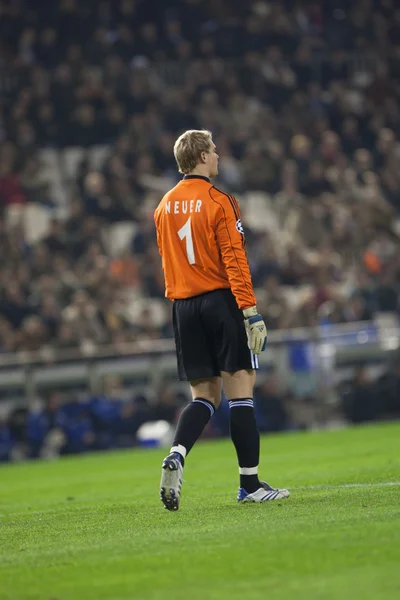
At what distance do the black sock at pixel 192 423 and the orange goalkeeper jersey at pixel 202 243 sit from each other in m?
0.64

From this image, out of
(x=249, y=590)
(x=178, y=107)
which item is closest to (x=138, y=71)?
(x=178, y=107)

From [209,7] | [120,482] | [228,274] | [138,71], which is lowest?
[120,482]

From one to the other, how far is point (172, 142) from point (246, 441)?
587 inches

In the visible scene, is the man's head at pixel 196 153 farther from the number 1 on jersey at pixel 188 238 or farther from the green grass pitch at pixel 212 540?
the green grass pitch at pixel 212 540

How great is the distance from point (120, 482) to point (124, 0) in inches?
633

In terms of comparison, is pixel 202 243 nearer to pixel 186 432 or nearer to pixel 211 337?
pixel 211 337

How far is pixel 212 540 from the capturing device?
517cm

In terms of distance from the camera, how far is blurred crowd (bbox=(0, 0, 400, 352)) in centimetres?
1808

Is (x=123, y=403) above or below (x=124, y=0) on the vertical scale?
below

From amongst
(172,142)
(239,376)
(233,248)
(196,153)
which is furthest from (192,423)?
(172,142)

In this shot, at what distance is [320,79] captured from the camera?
24406 millimetres

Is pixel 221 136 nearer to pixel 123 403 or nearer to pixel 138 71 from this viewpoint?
pixel 138 71

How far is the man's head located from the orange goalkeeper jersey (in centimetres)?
6

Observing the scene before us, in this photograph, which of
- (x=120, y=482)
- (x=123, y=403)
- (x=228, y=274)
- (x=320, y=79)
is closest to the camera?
(x=228, y=274)
